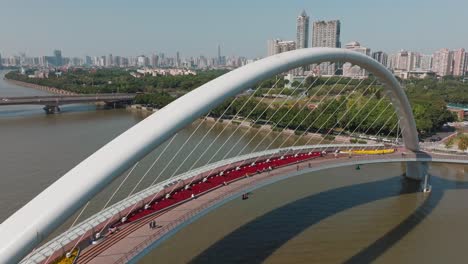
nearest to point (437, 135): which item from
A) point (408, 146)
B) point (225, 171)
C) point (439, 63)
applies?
point (408, 146)

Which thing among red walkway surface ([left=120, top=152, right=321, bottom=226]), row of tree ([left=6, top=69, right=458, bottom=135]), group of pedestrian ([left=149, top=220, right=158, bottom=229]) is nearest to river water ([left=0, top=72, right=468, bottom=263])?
red walkway surface ([left=120, top=152, right=321, bottom=226])

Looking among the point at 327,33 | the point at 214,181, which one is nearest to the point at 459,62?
the point at 327,33

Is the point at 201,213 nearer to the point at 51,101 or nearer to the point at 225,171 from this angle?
the point at 225,171

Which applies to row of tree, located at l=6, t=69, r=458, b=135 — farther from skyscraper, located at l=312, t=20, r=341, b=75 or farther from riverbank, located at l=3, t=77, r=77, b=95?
skyscraper, located at l=312, t=20, r=341, b=75

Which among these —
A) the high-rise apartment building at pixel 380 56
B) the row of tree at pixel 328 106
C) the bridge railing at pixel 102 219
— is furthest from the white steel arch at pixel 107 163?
the high-rise apartment building at pixel 380 56

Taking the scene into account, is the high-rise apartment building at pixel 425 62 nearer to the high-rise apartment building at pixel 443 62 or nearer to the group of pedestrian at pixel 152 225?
the high-rise apartment building at pixel 443 62

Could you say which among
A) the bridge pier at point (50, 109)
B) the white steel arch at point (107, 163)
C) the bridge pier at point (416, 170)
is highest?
the white steel arch at point (107, 163)

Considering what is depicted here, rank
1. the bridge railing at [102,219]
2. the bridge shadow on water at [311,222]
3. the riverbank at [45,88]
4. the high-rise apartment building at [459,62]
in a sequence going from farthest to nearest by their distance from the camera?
1. the high-rise apartment building at [459,62]
2. the riverbank at [45,88]
3. the bridge shadow on water at [311,222]
4. the bridge railing at [102,219]

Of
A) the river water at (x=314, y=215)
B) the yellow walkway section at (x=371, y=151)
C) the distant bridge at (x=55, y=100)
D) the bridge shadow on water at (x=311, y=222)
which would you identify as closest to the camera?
the bridge shadow on water at (x=311, y=222)
